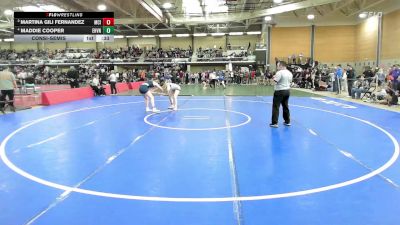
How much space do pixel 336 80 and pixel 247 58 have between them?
64.9 feet

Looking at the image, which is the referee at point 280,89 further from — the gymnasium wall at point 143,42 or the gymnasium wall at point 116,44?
the gymnasium wall at point 116,44

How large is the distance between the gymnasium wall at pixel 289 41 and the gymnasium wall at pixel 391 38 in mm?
9302

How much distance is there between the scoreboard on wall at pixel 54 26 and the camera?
12.9m

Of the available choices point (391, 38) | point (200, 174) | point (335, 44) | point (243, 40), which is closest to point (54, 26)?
point (200, 174)

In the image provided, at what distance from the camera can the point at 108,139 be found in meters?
7.86

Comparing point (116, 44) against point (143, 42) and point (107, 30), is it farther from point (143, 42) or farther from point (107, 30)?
point (107, 30)

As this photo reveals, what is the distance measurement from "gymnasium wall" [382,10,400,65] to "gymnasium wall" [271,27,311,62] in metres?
9.30

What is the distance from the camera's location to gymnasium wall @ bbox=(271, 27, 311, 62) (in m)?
37.1

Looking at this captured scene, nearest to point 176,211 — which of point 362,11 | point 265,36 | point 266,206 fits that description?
point 266,206

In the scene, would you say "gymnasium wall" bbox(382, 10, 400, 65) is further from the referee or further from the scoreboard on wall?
the scoreboard on wall

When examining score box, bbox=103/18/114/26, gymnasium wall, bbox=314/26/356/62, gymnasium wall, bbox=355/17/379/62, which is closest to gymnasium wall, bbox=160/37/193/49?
gymnasium wall, bbox=314/26/356/62

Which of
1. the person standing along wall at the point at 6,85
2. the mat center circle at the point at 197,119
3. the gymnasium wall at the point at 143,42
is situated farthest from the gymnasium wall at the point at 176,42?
the mat center circle at the point at 197,119

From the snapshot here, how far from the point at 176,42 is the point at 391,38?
2909 centimetres

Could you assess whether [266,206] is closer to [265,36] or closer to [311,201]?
[311,201]
